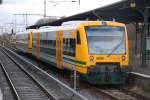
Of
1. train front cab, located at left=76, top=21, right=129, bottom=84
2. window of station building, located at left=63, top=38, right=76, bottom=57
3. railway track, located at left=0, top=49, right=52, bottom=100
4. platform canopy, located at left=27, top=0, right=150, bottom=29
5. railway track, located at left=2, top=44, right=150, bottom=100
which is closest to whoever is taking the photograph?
railway track, located at left=2, top=44, right=150, bottom=100

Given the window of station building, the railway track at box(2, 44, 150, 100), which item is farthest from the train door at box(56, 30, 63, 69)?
the railway track at box(2, 44, 150, 100)

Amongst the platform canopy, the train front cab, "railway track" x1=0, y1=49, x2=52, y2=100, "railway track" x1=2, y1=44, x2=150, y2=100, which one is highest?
the platform canopy

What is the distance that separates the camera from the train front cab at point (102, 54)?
1920 centimetres

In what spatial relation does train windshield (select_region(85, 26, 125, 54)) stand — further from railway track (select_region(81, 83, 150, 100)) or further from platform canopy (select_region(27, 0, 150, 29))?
platform canopy (select_region(27, 0, 150, 29))

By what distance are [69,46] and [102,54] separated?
292 cm

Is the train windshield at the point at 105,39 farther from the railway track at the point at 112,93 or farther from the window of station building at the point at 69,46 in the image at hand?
the railway track at the point at 112,93

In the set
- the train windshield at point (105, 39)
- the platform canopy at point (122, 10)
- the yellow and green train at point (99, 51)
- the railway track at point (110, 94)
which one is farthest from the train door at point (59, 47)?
the train windshield at point (105, 39)

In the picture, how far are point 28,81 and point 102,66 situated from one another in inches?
231

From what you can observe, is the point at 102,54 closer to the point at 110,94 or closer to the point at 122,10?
the point at 110,94

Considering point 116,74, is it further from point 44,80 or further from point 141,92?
point 44,80

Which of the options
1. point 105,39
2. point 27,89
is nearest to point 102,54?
point 105,39

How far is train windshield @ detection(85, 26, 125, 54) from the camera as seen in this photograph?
19625 mm

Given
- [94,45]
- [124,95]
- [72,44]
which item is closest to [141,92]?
[124,95]

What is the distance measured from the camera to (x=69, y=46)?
72.3ft
